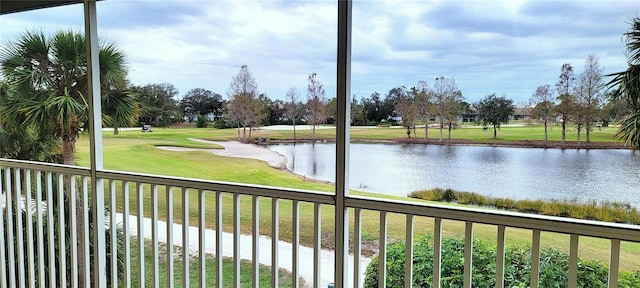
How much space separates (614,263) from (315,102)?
60.5 inches

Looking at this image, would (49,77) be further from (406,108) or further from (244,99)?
(406,108)

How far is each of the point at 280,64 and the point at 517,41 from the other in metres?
1.30

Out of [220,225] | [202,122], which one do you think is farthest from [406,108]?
[202,122]

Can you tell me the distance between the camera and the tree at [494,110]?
1.95 meters

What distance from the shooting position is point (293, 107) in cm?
252

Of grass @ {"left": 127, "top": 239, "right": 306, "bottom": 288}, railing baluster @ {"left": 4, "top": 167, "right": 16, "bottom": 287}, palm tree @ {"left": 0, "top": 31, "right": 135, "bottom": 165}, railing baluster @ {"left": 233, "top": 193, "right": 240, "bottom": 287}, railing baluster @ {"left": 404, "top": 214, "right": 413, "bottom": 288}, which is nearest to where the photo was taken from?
railing baluster @ {"left": 404, "top": 214, "right": 413, "bottom": 288}

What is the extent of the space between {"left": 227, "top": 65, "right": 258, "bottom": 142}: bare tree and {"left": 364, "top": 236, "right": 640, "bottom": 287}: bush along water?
1.13 m

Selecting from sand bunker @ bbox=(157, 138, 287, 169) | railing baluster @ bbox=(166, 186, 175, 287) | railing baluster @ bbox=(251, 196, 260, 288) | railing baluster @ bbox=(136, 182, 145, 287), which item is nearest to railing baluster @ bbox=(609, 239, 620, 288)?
railing baluster @ bbox=(251, 196, 260, 288)

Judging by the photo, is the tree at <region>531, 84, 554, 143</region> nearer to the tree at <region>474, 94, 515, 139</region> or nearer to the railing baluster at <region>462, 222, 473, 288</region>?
the tree at <region>474, 94, 515, 139</region>

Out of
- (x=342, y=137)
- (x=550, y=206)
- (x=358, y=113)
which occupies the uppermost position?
(x=358, y=113)

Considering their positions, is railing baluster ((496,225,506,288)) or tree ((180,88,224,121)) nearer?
railing baluster ((496,225,506,288))

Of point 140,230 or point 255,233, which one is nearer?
point 255,233

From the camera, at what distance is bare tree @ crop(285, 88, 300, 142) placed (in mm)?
2498

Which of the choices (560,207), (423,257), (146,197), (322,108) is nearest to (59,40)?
(146,197)
